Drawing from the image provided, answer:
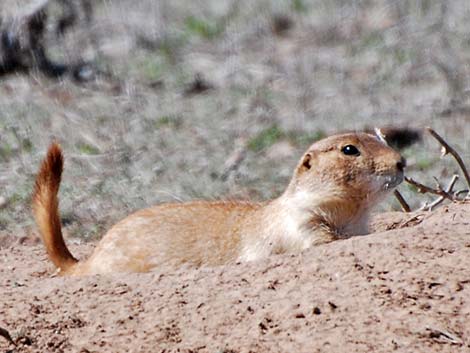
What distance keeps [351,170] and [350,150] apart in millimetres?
88

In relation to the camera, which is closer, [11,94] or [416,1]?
[11,94]

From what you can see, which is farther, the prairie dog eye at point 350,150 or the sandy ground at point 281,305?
the prairie dog eye at point 350,150

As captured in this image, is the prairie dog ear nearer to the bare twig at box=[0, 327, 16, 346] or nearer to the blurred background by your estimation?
the blurred background

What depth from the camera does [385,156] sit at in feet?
18.6

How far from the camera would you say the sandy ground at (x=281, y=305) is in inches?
152

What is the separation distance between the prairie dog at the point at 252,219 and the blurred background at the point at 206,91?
1.68 m

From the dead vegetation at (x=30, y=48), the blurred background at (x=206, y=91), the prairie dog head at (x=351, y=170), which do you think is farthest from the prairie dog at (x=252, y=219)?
the dead vegetation at (x=30, y=48)

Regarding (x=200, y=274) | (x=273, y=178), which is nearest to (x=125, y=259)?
(x=200, y=274)

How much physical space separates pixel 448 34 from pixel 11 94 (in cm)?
333

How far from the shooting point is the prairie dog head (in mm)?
5684

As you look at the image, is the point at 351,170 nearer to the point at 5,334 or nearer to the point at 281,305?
the point at 281,305

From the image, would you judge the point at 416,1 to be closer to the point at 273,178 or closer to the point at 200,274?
the point at 273,178

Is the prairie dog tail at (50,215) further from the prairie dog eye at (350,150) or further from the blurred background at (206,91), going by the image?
the blurred background at (206,91)

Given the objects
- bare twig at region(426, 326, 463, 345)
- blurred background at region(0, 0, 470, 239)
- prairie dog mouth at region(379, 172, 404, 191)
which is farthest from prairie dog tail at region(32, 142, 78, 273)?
bare twig at region(426, 326, 463, 345)
